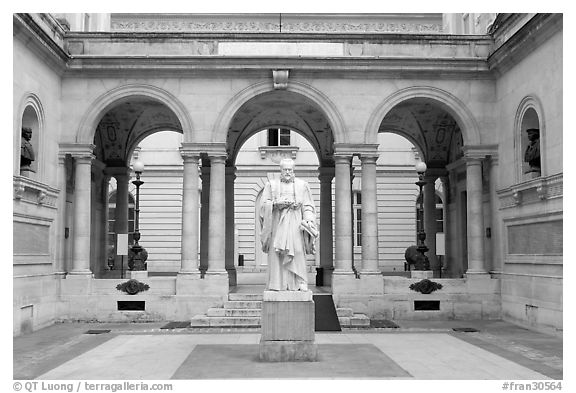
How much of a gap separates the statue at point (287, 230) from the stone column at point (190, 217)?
7.22 metres

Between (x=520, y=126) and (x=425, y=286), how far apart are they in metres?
5.09

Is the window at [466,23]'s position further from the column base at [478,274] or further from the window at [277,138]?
the window at [277,138]

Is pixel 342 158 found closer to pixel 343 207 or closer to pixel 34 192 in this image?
pixel 343 207

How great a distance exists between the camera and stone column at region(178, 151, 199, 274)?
743 inches

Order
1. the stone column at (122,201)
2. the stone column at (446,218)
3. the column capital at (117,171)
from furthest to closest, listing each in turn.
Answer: the stone column at (446,218) < the column capital at (117,171) < the stone column at (122,201)

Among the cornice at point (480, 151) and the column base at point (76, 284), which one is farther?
the cornice at point (480, 151)

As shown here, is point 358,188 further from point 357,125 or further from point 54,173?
point 54,173

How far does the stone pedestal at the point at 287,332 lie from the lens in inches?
453

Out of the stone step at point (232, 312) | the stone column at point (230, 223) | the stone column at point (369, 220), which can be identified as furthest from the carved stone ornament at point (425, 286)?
the stone column at point (230, 223)

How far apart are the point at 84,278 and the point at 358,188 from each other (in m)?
18.8

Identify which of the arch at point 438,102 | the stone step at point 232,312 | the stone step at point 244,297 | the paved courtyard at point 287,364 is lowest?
the paved courtyard at point 287,364

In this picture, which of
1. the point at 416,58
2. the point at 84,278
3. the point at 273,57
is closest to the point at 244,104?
the point at 273,57

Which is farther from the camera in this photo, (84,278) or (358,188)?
(358,188)

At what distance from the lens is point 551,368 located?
11500 millimetres
